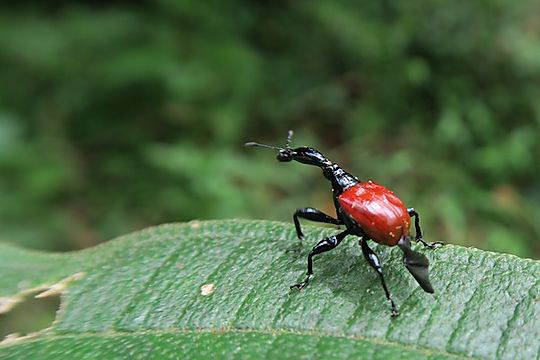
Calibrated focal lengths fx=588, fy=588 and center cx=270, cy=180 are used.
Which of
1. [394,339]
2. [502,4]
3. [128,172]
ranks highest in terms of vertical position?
[502,4]

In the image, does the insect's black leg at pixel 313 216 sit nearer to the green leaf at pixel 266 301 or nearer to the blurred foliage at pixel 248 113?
the green leaf at pixel 266 301

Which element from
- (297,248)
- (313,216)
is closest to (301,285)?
(297,248)

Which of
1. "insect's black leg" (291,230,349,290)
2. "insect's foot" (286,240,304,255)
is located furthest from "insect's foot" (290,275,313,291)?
"insect's foot" (286,240,304,255)

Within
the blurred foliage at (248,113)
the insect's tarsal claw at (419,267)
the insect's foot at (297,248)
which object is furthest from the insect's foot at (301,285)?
the blurred foliage at (248,113)

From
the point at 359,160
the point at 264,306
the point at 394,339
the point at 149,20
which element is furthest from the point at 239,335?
the point at 149,20

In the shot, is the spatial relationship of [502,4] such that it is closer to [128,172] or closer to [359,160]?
[359,160]

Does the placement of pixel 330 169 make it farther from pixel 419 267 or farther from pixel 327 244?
pixel 419 267
